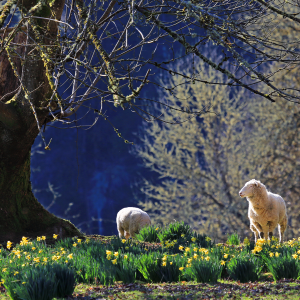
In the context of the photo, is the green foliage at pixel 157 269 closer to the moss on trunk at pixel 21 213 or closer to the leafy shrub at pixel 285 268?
the leafy shrub at pixel 285 268

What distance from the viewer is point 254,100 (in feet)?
45.4

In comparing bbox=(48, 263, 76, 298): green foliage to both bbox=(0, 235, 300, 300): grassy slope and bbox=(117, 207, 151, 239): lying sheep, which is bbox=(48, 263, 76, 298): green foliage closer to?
bbox=(0, 235, 300, 300): grassy slope

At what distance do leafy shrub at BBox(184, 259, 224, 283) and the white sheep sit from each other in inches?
91.1

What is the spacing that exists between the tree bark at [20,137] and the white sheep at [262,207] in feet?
10.2

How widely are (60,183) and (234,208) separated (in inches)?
659

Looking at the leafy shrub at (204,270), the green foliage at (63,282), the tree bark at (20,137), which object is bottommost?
the leafy shrub at (204,270)

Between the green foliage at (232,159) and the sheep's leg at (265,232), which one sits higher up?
the green foliage at (232,159)

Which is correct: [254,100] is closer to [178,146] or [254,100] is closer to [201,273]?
[178,146]

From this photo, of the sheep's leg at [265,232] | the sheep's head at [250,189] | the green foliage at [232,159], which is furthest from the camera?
the green foliage at [232,159]

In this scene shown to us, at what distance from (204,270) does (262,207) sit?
2688 mm

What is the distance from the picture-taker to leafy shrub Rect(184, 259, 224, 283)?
3.08 m

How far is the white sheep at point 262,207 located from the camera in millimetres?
5418

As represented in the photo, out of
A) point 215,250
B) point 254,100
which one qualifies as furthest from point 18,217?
point 254,100

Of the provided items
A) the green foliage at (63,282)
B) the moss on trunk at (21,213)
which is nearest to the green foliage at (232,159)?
the moss on trunk at (21,213)
